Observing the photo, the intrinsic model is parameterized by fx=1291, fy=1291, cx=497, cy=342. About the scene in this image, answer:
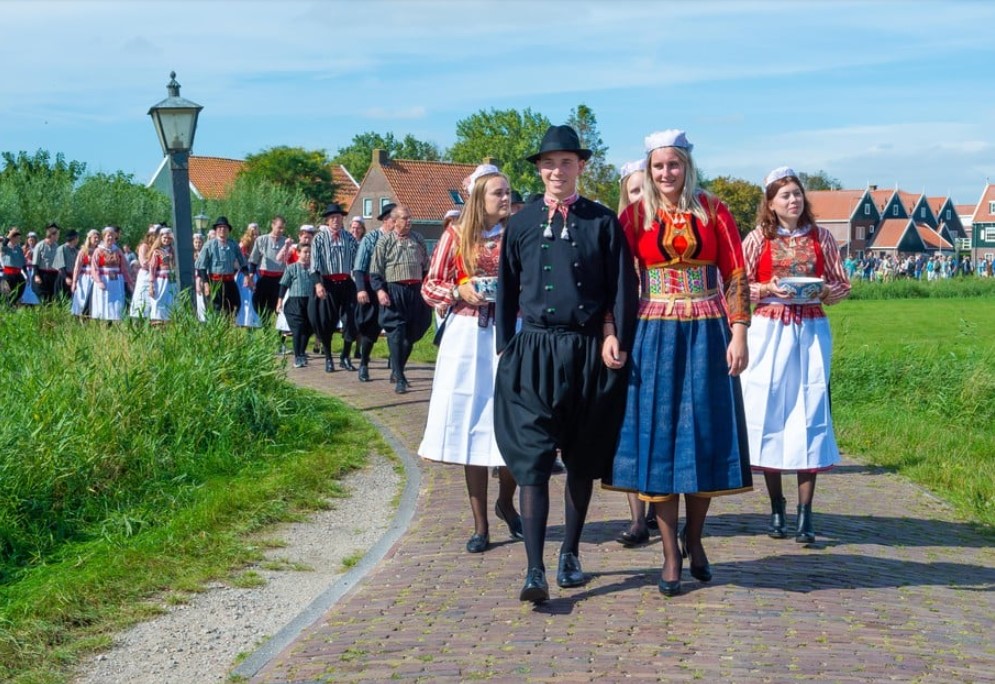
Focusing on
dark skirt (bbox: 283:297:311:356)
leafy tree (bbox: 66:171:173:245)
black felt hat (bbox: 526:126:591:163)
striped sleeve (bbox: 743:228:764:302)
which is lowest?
dark skirt (bbox: 283:297:311:356)

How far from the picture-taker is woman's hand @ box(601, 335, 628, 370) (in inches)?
227

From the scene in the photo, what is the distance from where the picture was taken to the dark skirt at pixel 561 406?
19.1ft

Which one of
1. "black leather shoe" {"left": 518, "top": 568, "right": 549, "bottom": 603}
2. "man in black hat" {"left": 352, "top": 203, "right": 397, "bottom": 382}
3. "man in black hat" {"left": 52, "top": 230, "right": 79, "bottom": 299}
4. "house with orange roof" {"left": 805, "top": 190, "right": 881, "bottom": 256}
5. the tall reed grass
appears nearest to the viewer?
"black leather shoe" {"left": 518, "top": 568, "right": 549, "bottom": 603}

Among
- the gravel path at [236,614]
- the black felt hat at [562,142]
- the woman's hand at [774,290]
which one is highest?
the black felt hat at [562,142]

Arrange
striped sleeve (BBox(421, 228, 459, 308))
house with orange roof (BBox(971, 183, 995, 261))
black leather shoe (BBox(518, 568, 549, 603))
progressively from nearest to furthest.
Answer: black leather shoe (BBox(518, 568, 549, 603)), striped sleeve (BBox(421, 228, 459, 308)), house with orange roof (BBox(971, 183, 995, 261))

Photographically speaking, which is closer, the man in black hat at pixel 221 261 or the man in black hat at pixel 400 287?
Result: the man in black hat at pixel 400 287

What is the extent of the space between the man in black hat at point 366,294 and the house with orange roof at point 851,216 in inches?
4206

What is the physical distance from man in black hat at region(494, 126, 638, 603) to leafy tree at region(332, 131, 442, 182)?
124205 mm

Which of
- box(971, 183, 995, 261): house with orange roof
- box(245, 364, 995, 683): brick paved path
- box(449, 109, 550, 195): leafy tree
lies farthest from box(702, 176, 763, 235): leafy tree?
box(245, 364, 995, 683): brick paved path

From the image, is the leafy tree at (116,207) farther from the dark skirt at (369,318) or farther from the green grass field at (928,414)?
the green grass field at (928,414)

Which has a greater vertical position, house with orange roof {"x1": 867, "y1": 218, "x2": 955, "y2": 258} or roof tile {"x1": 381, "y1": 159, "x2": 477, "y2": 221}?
roof tile {"x1": 381, "y1": 159, "x2": 477, "y2": 221}

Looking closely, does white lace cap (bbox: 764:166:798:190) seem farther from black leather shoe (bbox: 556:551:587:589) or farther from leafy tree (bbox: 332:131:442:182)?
leafy tree (bbox: 332:131:442:182)

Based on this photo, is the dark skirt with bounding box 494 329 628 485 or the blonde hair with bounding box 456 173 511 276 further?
the blonde hair with bounding box 456 173 511 276

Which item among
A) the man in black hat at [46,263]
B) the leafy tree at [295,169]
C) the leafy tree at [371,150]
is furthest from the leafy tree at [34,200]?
the leafy tree at [371,150]
